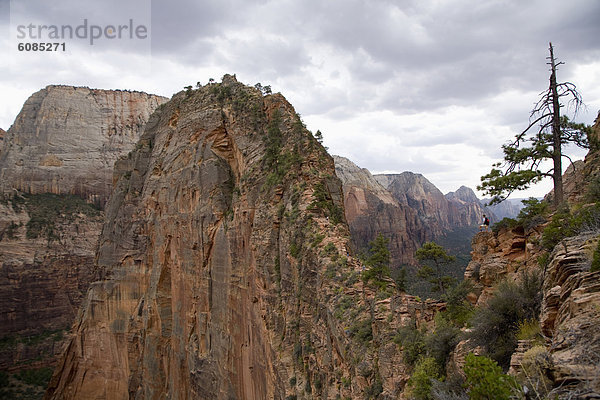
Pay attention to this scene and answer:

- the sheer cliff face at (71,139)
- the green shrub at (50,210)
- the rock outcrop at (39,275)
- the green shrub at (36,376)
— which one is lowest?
the green shrub at (36,376)

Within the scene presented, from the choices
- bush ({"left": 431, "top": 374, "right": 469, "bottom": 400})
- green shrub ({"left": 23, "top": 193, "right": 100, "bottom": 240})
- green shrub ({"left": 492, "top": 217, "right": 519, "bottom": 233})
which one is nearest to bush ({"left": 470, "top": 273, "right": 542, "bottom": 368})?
bush ({"left": 431, "top": 374, "right": 469, "bottom": 400})

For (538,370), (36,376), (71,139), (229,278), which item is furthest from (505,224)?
(71,139)

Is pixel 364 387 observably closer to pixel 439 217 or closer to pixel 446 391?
pixel 446 391

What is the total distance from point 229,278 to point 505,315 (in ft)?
56.5

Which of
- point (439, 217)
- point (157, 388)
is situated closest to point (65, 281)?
point (157, 388)

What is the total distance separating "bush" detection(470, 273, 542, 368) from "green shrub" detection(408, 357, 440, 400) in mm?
1398

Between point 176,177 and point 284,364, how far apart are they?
17.3m

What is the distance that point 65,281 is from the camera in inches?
2921

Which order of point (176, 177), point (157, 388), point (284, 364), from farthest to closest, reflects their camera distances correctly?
point (157, 388), point (176, 177), point (284, 364)

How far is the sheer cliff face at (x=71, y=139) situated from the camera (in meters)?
86.8

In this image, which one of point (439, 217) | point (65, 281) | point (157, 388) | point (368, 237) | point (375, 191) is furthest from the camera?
point (439, 217)

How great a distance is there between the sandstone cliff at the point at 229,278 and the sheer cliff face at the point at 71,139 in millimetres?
58079

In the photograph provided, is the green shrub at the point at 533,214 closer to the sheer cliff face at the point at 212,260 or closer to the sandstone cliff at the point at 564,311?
the sandstone cliff at the point at 564,311

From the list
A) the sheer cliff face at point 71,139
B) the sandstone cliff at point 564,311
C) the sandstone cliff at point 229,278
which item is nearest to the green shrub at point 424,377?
the sandstone cliff at point 229,278
